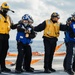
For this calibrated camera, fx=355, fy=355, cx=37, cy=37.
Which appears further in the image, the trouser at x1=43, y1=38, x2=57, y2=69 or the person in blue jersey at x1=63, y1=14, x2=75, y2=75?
the trouser at x1=43, y1=38, x2=57, y2=69

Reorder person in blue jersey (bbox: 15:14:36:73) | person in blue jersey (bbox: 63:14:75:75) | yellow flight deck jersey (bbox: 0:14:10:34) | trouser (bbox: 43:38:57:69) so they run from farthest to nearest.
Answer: trouser (bbox: 43:38:57:69) → person in blue jersey (bbox: 63:14:75:75) → person in blue jersey (bbox: 15:14:36:73) → yellow flight deck jersey (bbox: 0:14:10:34)

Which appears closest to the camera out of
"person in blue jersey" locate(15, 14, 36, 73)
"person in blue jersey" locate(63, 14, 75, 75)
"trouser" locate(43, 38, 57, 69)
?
"person in blue jersey" locate(15, 14, 36, 73)

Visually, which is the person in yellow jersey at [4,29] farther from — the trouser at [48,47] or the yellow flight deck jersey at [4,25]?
the trouser at [48,47]

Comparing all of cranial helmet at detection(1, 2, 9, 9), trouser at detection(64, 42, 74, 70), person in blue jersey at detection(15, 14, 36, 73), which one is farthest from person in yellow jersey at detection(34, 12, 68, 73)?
cranial helmet at detection(1, 2, 9, 9)

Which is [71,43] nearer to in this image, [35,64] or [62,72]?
[62,72]

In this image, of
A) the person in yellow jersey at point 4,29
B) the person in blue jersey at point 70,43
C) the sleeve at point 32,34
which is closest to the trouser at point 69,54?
the person in blue jersey at point 70,43

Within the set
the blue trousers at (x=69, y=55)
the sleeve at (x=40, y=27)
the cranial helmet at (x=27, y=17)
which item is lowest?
the blue trousers at (x=69, y=55)

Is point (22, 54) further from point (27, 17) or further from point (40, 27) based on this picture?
point (27, 17)

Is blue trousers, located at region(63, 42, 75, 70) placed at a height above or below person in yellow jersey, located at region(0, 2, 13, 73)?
below

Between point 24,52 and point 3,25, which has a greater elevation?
point 3,25

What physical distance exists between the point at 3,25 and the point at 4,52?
76 centimetres

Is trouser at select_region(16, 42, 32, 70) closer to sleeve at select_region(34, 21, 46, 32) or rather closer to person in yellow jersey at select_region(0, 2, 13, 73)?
person in yellow jersey at select_region(0, 2, 13, 73)

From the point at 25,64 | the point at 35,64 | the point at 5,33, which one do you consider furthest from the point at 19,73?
the point at 35,64

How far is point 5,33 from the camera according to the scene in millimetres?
9281
